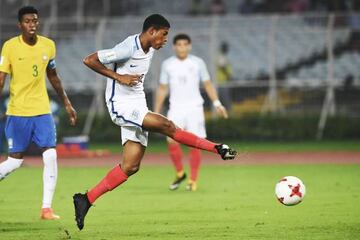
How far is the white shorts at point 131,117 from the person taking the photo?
11.5 m

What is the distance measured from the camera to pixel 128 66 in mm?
11641

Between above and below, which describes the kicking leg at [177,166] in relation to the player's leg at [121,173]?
above

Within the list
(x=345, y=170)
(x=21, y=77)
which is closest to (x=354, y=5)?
(x=345, y=170)

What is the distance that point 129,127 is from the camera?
11.7 meters

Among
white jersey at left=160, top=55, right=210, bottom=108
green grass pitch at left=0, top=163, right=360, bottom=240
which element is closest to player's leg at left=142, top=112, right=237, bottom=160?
green grass pitch at left=0, top=163, right=360, bottom=240

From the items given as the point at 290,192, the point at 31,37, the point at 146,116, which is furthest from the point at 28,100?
the point at 290,192

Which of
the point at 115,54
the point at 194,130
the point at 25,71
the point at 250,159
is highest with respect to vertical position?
the point at 250,159

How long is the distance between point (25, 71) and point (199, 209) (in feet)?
9.87

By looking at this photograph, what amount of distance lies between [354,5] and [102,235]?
23306 millimetres

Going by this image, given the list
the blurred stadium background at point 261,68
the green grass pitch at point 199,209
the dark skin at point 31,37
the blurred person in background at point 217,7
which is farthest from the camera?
the blurred person in background at point 217,7

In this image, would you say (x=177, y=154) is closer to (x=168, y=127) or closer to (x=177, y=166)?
(x=177, y=166)

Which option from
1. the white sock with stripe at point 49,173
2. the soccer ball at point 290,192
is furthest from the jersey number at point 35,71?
the soccer ball at point 290,192

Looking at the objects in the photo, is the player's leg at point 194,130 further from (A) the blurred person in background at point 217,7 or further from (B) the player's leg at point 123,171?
(A) the blurred person in background at point 217,7

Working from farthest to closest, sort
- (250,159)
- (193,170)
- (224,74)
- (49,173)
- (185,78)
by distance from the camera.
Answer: (224,74)
(250,159)
(185,78)
(193,170)
(49,173)
